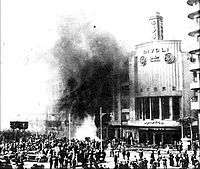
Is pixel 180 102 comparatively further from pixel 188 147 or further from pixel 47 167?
pixel 47 167

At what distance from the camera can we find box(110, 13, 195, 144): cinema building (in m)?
70.9

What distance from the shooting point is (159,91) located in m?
73.2

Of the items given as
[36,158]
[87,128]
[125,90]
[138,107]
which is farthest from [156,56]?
[36,158]

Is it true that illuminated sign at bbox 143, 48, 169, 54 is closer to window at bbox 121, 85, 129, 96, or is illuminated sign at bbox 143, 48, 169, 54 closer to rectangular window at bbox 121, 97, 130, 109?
window at bbox 121, 85, 129, 96

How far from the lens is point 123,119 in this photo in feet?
267

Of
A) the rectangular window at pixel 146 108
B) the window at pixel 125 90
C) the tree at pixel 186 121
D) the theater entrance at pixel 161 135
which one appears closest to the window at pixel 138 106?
the rectangular window at pixel 146 108

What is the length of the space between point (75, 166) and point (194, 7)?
25.9 meters

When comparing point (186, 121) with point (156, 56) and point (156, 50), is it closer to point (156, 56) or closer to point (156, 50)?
point (156, 56)

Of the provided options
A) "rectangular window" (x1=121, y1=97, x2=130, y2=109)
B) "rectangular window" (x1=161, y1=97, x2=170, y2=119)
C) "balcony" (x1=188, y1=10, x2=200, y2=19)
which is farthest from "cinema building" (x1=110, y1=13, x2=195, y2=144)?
"balcony" (x1=188, y1=10, x2=200, y2=19)

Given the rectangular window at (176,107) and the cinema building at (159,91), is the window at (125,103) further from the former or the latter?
the rectangular window at (176,107)

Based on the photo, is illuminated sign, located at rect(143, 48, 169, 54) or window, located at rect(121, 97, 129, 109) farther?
window, located at rect(121, 97, 129, 109)

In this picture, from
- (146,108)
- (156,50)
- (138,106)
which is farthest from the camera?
(138,106)

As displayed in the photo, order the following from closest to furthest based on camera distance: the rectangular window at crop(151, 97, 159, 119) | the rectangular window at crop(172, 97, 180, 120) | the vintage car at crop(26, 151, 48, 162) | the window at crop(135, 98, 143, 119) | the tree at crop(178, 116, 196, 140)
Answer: the vintage car at crop(26, 151, 48, 162) < the tree at crop(178, 116, 196, 140) < the rectangular window at crop(172, 97, 180, 120) < the rectangular window at crop(151, 97, 159, 119) < the window at crop(135, 98, 143, 119)

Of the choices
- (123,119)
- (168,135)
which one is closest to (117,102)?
(123,119)
